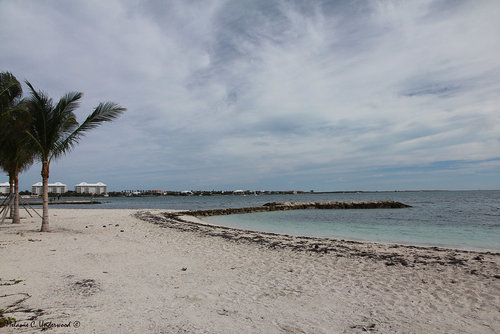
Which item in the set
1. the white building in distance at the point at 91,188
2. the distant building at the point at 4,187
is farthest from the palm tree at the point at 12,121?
the white building in distance at the point at 91,188

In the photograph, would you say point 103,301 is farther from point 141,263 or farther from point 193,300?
point 141,263

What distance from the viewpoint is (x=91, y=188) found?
154m

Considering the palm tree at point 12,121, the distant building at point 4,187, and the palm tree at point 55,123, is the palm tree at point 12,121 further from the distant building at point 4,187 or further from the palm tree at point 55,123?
the distant building at point 4,187

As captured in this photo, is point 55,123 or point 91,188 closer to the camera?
point 55,123

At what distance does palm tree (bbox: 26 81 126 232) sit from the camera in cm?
1162

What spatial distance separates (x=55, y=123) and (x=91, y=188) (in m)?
159

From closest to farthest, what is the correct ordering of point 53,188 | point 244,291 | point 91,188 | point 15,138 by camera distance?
1. point 244,291
2. point 15,138
3. point 53,188
4. point 91,188

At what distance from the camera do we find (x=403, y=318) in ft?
13.9

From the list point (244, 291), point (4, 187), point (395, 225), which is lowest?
point (395, 225)

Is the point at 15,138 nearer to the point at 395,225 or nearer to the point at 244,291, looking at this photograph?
the point at 244,291

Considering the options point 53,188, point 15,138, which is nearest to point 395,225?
point 15,138

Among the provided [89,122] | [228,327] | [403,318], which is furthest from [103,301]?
[89,122]

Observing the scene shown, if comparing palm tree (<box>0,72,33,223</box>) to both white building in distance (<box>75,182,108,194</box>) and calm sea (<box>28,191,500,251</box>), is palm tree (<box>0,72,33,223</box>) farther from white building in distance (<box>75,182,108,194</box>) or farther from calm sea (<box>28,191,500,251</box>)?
white building in distance (<box>75,182,108,194</box>)

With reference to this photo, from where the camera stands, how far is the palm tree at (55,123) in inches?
458
